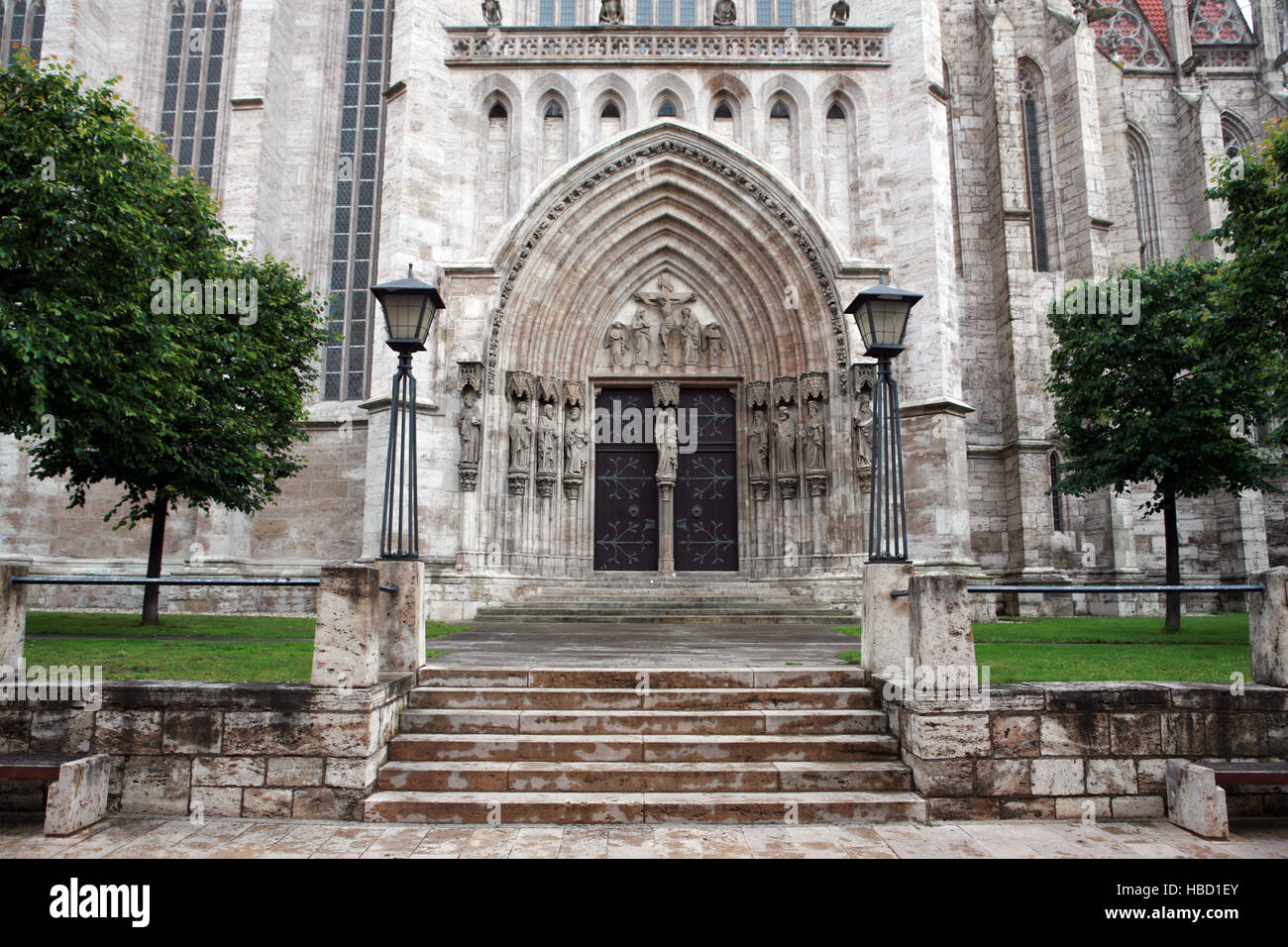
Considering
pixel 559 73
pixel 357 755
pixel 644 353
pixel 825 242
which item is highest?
pixel 559 73

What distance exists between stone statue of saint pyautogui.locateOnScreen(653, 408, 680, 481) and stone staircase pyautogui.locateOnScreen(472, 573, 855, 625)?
2090mm

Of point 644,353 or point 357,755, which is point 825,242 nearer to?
point 644,353

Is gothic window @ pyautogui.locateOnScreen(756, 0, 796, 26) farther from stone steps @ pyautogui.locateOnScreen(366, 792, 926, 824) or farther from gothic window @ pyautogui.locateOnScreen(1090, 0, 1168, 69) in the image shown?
stone steps @ pyautogui.locateOnScreen(366, 792, 926, 824)

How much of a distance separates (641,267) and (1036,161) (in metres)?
11.0

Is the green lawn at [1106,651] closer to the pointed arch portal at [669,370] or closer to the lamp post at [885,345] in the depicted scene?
the lamp post at [885,345]

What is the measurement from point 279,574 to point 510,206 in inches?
355

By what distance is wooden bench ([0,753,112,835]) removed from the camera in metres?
5.07

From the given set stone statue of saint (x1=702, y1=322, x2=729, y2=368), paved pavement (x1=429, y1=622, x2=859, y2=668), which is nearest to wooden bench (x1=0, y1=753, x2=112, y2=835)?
paved pavement (x1=429, y1=622, x2=859, y2=668)

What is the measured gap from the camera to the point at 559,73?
1586cm

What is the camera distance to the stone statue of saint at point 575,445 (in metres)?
15.4

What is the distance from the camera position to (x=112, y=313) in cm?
925

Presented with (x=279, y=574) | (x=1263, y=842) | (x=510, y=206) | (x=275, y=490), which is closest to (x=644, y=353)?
(x=510, y=206)

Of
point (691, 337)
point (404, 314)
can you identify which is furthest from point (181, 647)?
point (691, 337)

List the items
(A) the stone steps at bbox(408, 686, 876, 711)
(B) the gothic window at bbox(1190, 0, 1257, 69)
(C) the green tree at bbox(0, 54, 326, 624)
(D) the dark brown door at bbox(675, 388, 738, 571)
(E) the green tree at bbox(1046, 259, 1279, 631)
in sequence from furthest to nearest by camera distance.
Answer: (B) the gothic window at bbox(1190, 0, 1257, 69) < (D) the dark brown door at bbox(675, 388, 738, 571) < (E) the green tree at bbox(1046, 259, 1279, 631) < (C) the green tree at bbox(0, 54, 326, 624) < (A) the stone steps at bbox(408, 686, 876, 711)
